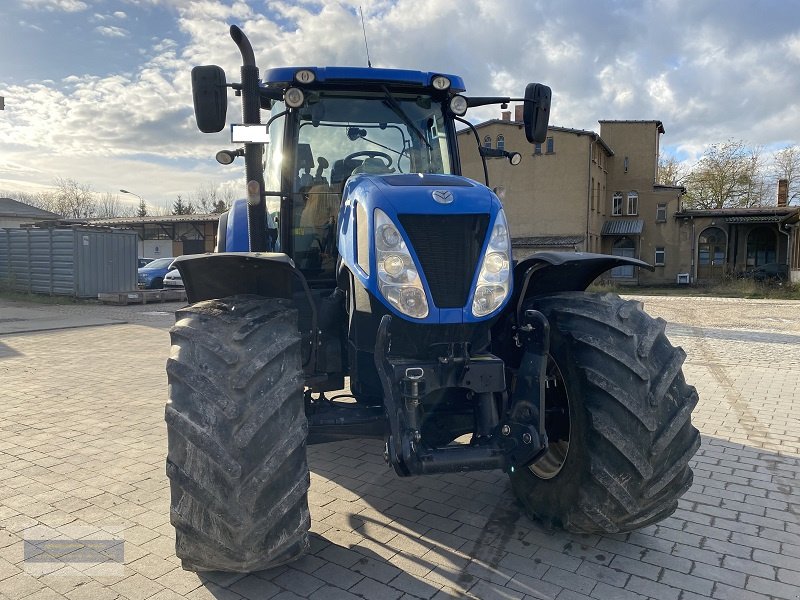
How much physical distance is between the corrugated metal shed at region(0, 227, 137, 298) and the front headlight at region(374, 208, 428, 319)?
1834 centimetres

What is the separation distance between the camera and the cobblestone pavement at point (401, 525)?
2984 millimetres

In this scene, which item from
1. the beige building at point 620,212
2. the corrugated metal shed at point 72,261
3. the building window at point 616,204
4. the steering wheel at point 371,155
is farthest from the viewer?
the building window at point 616,204

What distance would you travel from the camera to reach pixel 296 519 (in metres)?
2.75

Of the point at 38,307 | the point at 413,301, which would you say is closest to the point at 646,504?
the point at 413,301

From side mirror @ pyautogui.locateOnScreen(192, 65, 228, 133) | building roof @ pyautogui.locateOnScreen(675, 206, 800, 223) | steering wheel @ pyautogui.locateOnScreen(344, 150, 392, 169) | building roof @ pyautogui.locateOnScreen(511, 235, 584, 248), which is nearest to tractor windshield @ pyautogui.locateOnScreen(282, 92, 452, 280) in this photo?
steering wheel @ pyautogui.locateOnScreen(344, 150, 392, 169)

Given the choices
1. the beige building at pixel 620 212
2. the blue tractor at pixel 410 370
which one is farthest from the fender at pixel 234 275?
the beige building at pixel 620 212

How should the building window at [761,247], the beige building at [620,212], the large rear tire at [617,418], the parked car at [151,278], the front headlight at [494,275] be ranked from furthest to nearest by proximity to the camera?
the building window at [761,247]
the beige building at [620,212]
the parked car at [151,278]
the front headlight at [494,275]
the large rear tire at [617,418]

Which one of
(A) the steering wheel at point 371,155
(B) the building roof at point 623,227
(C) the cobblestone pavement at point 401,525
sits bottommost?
(C) the cobblestone pavement at point 401,525

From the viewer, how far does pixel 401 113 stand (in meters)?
4.16

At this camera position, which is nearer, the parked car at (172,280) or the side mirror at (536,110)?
the side mirror at (536,110)

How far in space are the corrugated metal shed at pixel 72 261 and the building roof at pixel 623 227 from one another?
2824 cm

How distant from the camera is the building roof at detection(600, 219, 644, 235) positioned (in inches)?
1464

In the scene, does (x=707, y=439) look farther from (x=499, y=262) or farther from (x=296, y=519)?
(x=296, y=519)

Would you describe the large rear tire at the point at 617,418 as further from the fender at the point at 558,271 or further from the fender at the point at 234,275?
the fender at the point at 234,275
